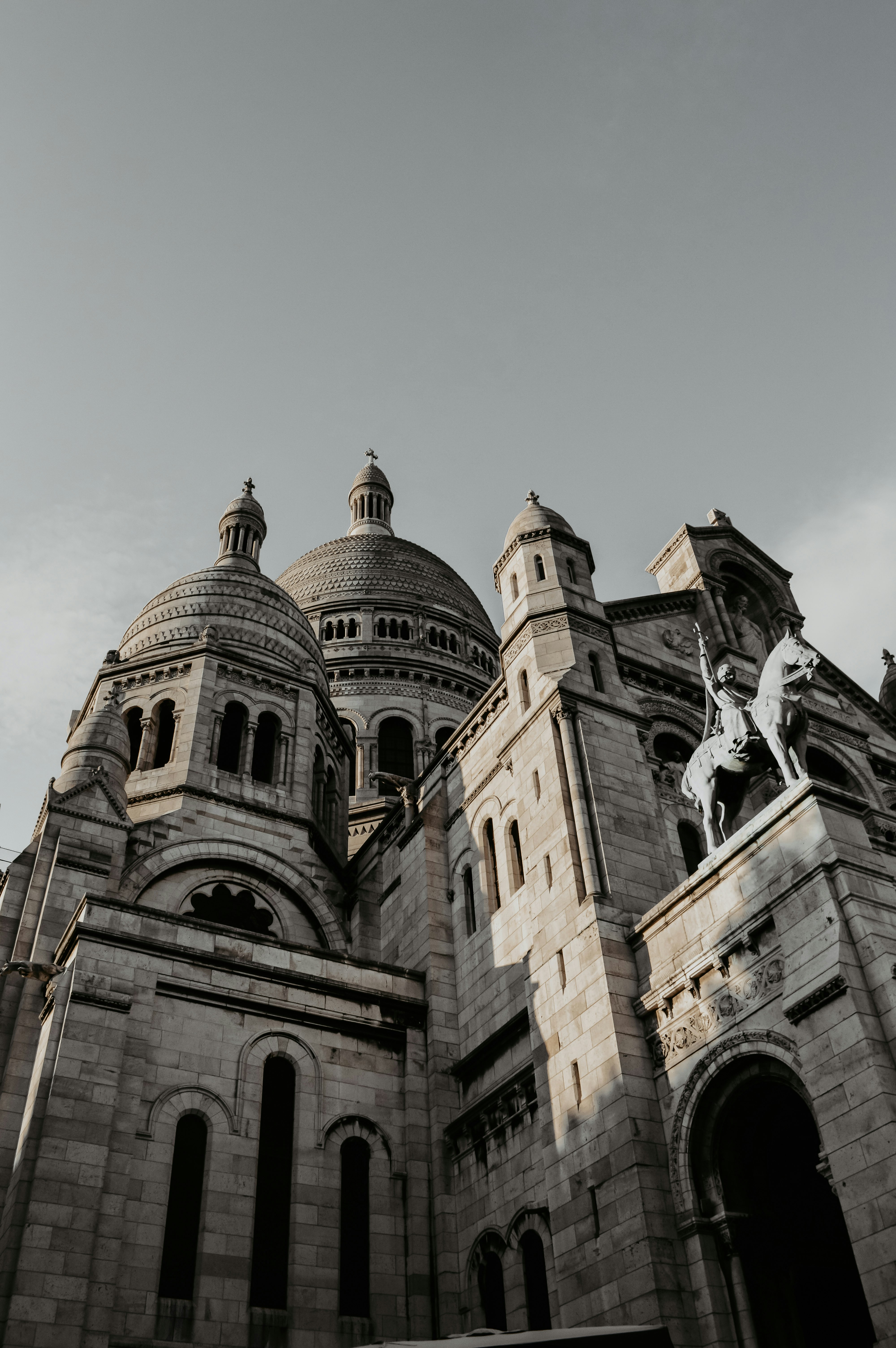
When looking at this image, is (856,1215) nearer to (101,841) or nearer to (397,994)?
(397,994)

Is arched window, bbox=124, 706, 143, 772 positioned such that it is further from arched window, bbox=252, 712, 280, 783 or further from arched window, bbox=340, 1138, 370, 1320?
arched window, bbox=340, 1138, 370, 1320

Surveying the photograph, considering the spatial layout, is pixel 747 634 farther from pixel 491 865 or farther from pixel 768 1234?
pixel 768 1234

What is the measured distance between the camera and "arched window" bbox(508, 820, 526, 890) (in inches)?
975

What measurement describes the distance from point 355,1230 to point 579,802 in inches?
365

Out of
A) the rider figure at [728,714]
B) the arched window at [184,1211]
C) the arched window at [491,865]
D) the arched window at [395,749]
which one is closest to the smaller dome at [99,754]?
the arched window at [491,865]

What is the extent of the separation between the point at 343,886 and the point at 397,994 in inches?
289

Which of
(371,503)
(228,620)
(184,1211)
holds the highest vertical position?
(371,503)

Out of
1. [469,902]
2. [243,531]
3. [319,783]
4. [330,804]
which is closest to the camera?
[469,902]

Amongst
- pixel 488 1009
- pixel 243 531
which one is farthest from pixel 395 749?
pixel 488 1009

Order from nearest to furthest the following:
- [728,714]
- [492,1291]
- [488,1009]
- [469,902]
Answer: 1. [728,714]
2. [492,1291]
3. [488,1009]
4. [469,902]

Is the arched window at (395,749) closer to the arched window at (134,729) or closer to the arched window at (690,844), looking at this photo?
the arched window at (134,729)

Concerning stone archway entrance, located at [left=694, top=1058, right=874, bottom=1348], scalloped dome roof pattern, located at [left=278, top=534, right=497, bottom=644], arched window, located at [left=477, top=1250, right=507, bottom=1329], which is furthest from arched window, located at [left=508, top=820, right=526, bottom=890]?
scalloped dome roof pattern, located at [left=278, top=534, right=497, bottom=644]

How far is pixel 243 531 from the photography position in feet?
149

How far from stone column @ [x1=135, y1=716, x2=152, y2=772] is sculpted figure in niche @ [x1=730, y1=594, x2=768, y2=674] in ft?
55.1
